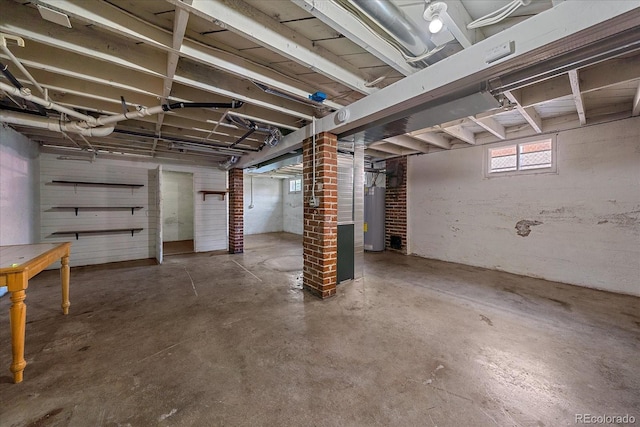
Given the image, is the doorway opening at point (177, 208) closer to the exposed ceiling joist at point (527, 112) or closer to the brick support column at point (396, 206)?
the brick support column at point (396, 206)

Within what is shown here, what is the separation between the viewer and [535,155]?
3928 mm

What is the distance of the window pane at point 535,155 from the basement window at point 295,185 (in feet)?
22.5

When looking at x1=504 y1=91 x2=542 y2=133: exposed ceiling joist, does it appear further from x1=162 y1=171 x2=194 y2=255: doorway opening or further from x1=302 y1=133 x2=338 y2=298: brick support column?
x1=162 y1=171 x2=194 y2=255: doorway opening

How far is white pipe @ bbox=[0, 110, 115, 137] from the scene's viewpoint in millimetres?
2544

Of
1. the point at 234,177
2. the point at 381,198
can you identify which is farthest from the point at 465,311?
the point at 234,177

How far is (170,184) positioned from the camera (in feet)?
25.8

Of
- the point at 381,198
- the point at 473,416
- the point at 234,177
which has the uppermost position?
the point at 234,177

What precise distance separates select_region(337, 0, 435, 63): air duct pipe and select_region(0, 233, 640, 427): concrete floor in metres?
2.26

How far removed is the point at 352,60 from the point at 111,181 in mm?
5833

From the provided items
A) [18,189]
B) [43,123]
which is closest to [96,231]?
[18,189]

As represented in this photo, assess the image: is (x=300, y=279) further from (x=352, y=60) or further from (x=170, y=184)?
(x=170, y=184)

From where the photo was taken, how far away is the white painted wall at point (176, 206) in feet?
25.5

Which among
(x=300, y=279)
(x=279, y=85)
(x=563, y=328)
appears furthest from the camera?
(x=300, y=279)

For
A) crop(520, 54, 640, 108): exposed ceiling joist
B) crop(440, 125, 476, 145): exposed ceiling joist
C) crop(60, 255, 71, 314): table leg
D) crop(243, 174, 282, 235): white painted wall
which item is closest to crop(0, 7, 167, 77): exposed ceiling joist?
crop(60, 255, 71, 314): table leg
